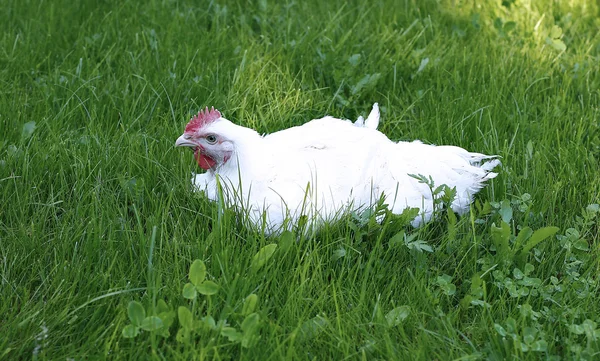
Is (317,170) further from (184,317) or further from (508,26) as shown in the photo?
(508,26)

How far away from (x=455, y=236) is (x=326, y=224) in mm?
567

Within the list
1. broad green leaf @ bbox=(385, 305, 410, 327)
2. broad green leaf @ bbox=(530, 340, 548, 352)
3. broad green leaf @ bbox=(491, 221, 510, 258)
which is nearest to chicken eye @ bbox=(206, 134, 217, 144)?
broad green leaf @ bbox=(385, 305, 410, 327)

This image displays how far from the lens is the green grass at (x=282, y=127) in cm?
256

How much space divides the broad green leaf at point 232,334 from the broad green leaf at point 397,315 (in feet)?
1.76

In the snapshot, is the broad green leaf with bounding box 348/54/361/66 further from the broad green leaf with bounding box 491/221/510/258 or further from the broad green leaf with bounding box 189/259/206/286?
the broad green leaf with bounding box 189/259/206/286

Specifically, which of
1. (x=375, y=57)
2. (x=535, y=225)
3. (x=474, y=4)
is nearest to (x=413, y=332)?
(x=535, y=225)

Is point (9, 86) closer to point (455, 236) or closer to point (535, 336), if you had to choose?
point (455, 236)

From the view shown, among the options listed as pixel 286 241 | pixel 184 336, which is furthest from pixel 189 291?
pixel 286 241

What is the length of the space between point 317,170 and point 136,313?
112cm

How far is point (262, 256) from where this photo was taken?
274 centimetres

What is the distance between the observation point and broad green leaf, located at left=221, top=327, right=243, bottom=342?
7.88ft

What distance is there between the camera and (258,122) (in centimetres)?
401

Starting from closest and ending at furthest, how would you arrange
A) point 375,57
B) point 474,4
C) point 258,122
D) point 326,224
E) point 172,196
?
point 326,224 < point 172,196 < point 258,122 < point 375,57 < point 474,4

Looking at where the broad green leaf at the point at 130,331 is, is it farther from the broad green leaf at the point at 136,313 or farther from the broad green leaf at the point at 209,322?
the broad green leaf at the point at 209,322
